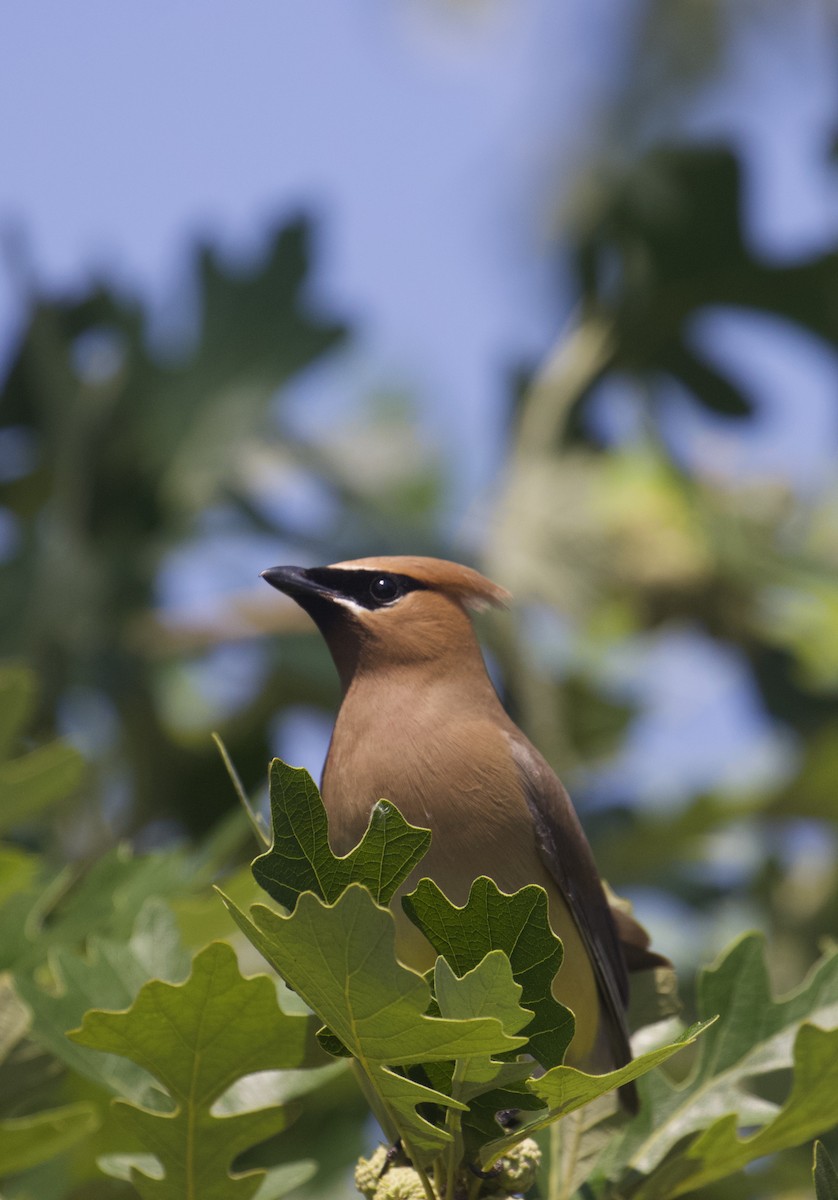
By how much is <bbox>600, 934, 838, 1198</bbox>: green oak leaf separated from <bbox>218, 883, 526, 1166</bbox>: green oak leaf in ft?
2.31

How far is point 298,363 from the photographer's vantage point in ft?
20.3

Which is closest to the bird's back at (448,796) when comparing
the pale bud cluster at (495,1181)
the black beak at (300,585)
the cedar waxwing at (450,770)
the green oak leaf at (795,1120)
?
the cedar waxwing at (450,770)

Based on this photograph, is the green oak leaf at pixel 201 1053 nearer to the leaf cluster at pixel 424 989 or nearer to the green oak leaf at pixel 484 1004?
the leaf cluster at pixel 424 989

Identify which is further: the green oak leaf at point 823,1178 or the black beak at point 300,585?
the black beak at point 300,585

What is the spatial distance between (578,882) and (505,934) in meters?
0.94

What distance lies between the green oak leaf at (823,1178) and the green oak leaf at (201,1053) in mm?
800

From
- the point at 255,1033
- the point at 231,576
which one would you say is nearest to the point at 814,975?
the point at 255,1033

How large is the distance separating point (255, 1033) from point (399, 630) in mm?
919

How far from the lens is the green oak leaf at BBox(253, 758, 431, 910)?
2016 millimetres

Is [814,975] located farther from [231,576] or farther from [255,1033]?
[231,576]

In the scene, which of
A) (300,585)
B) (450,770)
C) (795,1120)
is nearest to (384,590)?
(300,585)

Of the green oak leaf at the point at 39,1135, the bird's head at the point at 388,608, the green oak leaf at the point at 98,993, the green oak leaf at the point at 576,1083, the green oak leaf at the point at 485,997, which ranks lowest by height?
the green oak leaf at the point at 39,1135

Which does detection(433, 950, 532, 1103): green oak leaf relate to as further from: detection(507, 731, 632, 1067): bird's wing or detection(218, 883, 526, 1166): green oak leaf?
detection(507, 731, 632, 1067): bird's wing

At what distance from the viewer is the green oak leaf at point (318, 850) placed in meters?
2.02
